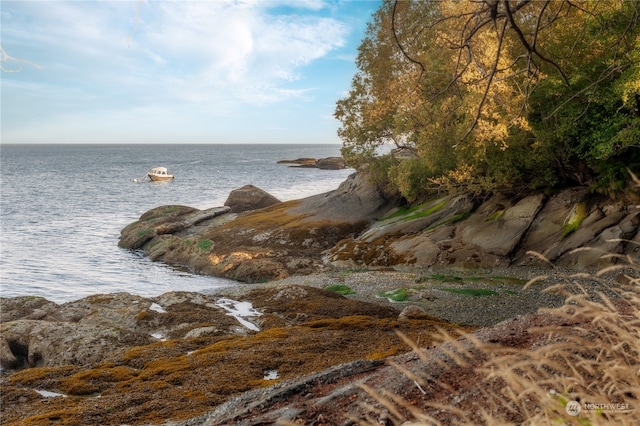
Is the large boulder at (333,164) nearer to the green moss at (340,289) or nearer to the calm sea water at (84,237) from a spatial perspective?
the calm sea water at (84,237)

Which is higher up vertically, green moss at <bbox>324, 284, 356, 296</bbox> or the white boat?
the white boat

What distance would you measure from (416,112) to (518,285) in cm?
1177

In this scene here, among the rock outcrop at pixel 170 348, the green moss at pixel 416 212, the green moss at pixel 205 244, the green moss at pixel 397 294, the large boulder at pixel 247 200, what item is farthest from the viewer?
the large boulder at pixel 247 200

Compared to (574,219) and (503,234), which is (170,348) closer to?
(503,234)

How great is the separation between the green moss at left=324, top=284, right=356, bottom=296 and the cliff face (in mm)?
5633

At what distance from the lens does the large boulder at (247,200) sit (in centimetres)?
5501

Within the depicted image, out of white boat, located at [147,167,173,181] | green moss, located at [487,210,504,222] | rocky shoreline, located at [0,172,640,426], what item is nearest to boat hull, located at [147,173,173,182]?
white boat, located at [147,167,173,181]

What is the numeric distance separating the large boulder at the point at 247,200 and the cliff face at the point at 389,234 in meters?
4.02

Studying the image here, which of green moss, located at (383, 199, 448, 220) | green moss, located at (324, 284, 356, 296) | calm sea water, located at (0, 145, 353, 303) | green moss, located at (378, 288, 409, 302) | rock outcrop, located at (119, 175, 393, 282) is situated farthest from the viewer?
green moss, located at (383, 199, 448, 220)

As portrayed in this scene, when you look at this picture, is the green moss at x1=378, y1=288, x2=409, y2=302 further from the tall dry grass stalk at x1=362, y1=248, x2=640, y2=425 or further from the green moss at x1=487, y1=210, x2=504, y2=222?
the tall dry grass stalk at x1=362, y1=248, x2=640, y2=425

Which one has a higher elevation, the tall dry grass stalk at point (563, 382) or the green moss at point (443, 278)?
the tall dry grass stalk at point (563, 382)

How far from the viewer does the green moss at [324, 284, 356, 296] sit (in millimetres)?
25159

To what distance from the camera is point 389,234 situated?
3428 centimetres

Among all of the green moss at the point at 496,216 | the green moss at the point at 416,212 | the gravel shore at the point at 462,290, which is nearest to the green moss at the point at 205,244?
the gravel shore at the point at 462,290
